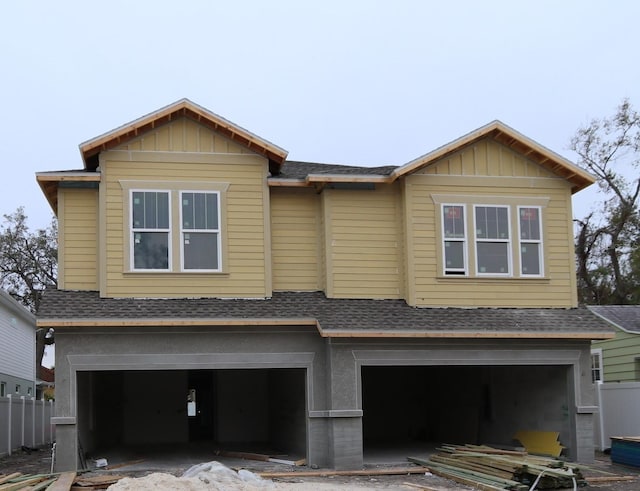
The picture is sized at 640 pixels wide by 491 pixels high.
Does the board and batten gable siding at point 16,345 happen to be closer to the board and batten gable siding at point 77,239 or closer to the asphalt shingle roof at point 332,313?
the board and batten gable siding at point 77,239

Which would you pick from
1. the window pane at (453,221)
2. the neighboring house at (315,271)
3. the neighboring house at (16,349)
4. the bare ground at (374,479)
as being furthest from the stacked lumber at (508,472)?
the neighboring house at (16,349)

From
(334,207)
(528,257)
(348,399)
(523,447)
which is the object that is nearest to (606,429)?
(523,447)

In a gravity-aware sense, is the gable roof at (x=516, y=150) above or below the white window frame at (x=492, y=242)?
above

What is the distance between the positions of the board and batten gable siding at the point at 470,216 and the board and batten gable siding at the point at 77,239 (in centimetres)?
661

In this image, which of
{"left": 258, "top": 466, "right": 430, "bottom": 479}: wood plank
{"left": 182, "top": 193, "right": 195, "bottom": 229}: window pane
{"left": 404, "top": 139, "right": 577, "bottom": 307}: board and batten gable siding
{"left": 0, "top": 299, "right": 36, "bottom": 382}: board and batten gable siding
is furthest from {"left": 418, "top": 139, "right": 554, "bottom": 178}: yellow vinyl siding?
{"left": 0, "top": 299, "right": 36, "bottom": 382}: board and batten gable siding

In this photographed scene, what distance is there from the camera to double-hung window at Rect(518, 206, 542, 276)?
62.5 feet

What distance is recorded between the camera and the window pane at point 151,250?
17844 mm

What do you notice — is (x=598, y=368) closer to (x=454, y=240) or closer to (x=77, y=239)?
(x=454, y=240)

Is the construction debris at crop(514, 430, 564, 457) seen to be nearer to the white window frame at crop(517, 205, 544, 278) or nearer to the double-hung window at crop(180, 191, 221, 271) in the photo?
the white window frame at crop(517, 205, 544, 278)

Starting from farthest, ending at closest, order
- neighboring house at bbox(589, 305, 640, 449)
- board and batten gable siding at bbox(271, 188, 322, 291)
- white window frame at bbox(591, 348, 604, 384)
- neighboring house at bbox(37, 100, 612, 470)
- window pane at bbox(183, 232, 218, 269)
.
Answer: white window frame at bbox(591, 348, 604, 384)
neighboring house at bbox(589, 305, 640, 449)
board and batten gable siding at bbox(271, 188, 322, 291)
window pane at bbox(183, 232, 218, 269)
neighboring house at bbox(37, 100, 612, 470)

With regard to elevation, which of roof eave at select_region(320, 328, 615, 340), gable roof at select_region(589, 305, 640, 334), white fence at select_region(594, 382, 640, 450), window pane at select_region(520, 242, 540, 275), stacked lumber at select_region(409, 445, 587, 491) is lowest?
stacked lumber at select_region(409, 445, 587, 491)

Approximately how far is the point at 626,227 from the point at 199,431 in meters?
25.0

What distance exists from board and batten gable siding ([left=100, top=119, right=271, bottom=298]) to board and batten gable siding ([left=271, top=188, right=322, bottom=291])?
50 centimetres

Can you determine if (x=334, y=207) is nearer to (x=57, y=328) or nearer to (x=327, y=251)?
(x=327, y=251)
